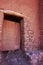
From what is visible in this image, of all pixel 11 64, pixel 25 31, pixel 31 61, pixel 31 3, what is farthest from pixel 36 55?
pixel 31 3

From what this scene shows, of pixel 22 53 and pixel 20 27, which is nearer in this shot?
pixel 22 53

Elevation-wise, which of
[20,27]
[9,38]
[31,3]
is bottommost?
[9,38]

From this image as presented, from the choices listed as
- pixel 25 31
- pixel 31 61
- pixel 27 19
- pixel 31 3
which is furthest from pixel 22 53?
pixel 31 3

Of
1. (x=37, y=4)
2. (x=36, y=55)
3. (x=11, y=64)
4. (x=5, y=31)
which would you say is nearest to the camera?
(x=11, y=64)

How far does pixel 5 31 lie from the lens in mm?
5012

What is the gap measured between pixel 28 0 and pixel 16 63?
230 cm

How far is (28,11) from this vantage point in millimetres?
5672

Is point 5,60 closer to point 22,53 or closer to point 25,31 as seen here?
point 22,53

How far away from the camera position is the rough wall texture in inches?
193

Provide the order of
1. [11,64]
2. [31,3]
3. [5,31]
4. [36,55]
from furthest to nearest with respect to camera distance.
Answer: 1. [31,3]
2. [36,55]
3. [5,31]
4. [11,64]

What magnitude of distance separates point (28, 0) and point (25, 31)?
1.10 meters

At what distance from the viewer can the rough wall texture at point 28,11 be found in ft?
16.1

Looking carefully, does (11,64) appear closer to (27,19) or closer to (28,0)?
(27,19)

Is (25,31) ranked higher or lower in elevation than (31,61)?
higher
